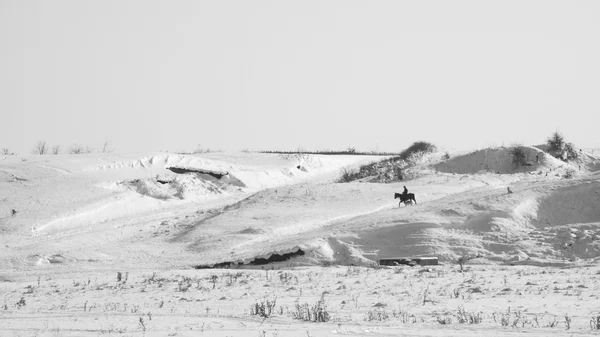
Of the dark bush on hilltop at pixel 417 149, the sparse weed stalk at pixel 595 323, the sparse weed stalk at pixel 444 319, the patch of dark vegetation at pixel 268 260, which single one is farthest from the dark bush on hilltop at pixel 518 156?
the sparse weed stalk at pixel 595 323

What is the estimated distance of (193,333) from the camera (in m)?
12.0

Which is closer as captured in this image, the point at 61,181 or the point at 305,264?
the point at 305,264

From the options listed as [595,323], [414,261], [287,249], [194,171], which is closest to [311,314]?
[595,323]

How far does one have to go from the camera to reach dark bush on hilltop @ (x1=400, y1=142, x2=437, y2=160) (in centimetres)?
4866

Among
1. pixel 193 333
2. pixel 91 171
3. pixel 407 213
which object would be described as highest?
pixel 91 171

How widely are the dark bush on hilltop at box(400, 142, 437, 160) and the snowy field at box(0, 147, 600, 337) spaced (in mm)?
4397

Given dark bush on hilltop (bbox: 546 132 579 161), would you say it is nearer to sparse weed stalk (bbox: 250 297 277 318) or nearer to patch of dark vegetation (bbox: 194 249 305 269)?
patch of dark vegetation (bbox: 194 249 305 269)

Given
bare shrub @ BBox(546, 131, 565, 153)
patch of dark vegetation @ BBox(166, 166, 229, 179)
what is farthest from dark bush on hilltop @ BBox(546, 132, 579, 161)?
patch of dark vegetation @ BBox(166, 166, 229, 179)

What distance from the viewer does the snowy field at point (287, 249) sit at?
13.3 metres

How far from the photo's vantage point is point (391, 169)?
4416 centimetres

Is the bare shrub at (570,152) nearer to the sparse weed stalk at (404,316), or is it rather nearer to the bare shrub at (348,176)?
the bare shrub at (348,176)

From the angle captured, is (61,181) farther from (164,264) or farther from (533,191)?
(533,191)

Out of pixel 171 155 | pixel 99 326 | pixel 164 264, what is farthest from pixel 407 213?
pixel 171 155

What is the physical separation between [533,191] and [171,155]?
25.5m
